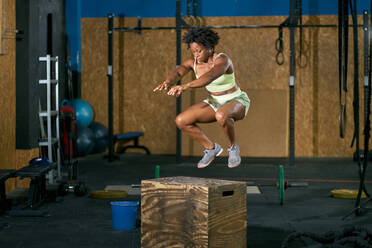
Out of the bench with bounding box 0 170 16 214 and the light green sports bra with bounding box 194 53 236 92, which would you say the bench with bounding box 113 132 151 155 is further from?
the light green sports bra with bounding box 194 53 236 92

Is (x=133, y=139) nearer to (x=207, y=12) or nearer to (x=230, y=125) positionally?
(x=207, y=12)

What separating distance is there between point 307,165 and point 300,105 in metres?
1.55

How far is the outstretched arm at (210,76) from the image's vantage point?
226cm

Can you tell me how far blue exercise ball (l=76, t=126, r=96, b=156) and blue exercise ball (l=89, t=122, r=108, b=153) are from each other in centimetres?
32

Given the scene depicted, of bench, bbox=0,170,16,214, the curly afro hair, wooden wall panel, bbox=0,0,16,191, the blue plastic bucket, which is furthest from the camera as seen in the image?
wooden wall panel, bbox=0,0,16,191

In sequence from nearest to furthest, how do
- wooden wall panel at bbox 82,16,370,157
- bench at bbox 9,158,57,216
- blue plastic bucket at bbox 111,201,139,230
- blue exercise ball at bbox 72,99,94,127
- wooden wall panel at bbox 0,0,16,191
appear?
1. blue plastic bucket at bbox 111,201,139,230
2. bench at bbox 9,158,57,216
3. wooden wall panel at bbox 0,0,16,191
4. blue exercise ball at bbox 72,99,94,127
5. wooden wall panel at bbox 82,16,370,157

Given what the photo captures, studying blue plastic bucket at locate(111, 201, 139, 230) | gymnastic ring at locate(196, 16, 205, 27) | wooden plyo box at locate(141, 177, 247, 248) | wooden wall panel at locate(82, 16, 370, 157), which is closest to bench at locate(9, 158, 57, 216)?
blue plastic bucket at locate(111, 201, 139, 230)

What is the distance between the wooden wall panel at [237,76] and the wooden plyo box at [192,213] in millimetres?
6222

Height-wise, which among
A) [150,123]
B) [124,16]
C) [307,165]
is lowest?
[307,165]

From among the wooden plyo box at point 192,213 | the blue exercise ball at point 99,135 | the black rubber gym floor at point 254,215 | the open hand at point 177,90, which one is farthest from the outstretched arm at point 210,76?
the blue exercise ball at point 99,135

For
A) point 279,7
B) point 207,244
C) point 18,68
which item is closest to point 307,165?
point 279,7

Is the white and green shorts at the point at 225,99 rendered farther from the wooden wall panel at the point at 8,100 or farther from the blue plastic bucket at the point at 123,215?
the wooden wall panel at the point at 8,100

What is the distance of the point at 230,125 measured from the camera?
2.43 meters

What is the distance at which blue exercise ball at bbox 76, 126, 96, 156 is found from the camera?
845 centimetres
